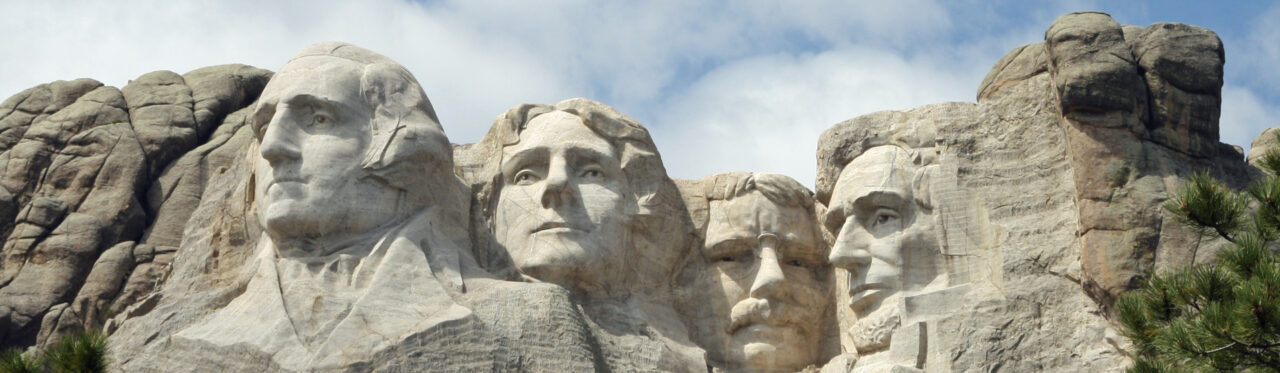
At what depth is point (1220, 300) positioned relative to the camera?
14852 millimetres

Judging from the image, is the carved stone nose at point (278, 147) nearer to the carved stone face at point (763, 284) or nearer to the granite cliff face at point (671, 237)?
the granite cliff face at point (671, 237)

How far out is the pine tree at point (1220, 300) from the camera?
14297 mm

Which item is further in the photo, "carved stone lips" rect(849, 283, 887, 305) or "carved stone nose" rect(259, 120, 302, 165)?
"carved stone lips" rect(849, 283, 887, 305)

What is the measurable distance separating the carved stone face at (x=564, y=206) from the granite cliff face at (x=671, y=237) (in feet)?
0.08

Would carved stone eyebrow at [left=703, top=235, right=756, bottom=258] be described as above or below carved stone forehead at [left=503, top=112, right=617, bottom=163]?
below

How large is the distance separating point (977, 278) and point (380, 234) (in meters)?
4.90

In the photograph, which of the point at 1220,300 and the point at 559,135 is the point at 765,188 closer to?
the point at 559,135

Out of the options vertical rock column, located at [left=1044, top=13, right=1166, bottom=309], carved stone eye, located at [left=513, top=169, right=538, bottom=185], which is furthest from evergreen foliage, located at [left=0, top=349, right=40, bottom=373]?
vertical rock column, located at [left=1044, top=13, right=1166, bottom=309]

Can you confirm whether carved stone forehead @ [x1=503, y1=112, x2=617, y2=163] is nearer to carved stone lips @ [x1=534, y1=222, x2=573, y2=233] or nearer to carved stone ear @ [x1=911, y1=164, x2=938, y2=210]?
carved stone lips @ [x1=534, y1=222, x2=573, y2=233]

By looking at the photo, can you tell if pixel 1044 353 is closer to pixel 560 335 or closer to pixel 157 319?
pixel 560 335

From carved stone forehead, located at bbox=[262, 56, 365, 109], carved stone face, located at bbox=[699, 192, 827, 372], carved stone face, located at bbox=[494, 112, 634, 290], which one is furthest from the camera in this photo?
carved stone face, located at bbox=[699, 192, 827, 372]

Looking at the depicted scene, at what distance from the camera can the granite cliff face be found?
17984 millimetres

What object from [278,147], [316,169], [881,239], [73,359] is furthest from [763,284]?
[73,359]

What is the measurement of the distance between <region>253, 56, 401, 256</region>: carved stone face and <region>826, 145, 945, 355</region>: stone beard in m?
3.89
